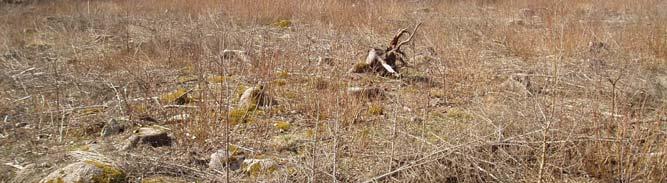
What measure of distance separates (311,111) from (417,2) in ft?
25.1

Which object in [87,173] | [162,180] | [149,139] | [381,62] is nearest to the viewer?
[87,173]

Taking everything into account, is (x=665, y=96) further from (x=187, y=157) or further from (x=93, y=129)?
(x=93, y=129)

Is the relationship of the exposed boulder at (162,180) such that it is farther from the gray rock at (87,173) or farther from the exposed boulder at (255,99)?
the exposed boulder at (255,99)

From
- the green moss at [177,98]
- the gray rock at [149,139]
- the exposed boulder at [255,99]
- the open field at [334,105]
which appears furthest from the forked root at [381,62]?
the gray rock at [149,139]

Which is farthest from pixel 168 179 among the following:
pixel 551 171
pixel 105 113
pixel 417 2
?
pixel 417 2

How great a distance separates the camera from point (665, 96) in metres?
3.23

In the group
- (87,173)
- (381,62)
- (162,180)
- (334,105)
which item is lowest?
(162,180)

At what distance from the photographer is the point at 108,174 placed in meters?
1.94

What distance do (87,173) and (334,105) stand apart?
146 cm

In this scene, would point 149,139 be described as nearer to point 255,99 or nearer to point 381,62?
point 255,99

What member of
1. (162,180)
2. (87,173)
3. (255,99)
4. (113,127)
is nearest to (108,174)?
(87,173)

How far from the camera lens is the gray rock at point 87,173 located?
187cm

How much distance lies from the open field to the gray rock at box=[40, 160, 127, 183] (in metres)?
0.01

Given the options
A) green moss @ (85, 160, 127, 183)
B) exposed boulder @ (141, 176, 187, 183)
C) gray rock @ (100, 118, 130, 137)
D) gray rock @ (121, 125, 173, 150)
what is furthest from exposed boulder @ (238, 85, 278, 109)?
green moss @ (85, 160, 127, 183)
